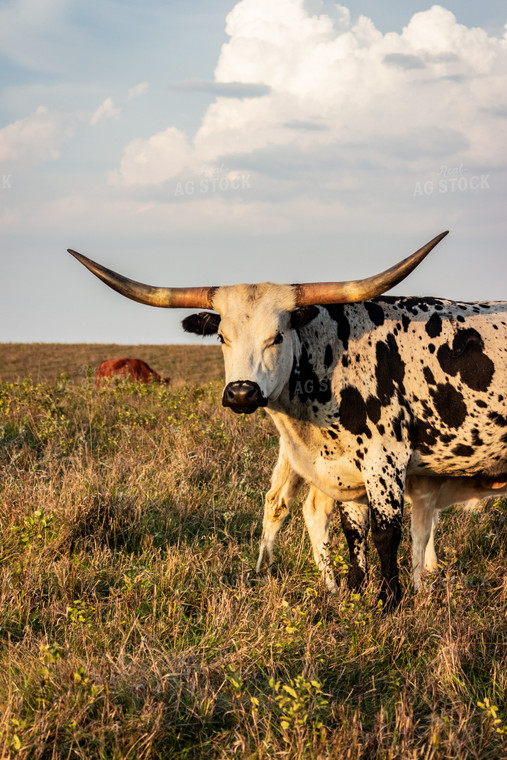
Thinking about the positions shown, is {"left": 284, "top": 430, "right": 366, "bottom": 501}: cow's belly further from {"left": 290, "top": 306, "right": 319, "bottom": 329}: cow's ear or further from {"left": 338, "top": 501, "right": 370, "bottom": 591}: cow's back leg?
{"left": 290, "top": 306, "right": 319, "bottom": 329}: cow's ear

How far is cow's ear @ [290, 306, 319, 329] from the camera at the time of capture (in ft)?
17.7

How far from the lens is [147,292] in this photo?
5770 millimetres

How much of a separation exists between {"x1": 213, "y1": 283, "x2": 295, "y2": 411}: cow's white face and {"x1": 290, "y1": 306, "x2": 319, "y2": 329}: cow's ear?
34mm

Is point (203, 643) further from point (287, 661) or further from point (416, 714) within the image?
point (416, 714)

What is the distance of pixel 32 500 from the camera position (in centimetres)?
643

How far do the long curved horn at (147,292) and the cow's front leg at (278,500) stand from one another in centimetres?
147

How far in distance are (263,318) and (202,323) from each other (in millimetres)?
633

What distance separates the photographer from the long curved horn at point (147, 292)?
A: 18.7 ft

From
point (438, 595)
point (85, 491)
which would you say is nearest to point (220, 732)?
point (438, 595)

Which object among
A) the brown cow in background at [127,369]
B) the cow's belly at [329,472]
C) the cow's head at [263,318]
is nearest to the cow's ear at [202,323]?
the cow's head at [263,318]

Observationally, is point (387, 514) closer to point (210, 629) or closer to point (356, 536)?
point (356, 536)

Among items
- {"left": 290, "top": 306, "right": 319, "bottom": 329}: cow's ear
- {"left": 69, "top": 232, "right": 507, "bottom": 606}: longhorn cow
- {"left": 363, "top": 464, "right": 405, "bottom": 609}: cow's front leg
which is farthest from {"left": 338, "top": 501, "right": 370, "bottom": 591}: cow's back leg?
{"left": 290, "top": 306, "right": 319, "bottom": 329}: cow's ear

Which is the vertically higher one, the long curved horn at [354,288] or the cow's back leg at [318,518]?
the long curved horn at [354,288]

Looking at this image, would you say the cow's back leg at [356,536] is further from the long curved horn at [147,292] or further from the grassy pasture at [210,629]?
the long curved horn at [147,292]
